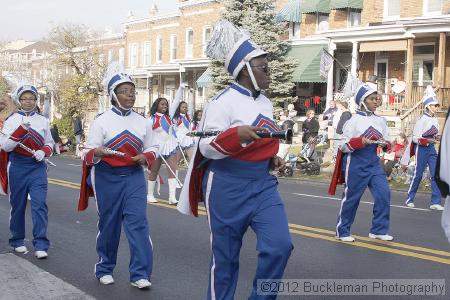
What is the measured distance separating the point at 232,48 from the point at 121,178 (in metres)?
2.03

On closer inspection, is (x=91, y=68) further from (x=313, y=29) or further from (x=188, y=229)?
(x=188, y=229)

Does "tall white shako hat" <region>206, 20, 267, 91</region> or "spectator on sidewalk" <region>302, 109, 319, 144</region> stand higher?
"tall white shako hat" <region>206, 20, 267, 91</region>

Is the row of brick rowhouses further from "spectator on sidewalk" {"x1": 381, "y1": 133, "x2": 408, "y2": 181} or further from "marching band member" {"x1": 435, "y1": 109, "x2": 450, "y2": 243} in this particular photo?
"marching band member" {"x1": 435, "y1": 109, "x2": 450, "y2": 243}

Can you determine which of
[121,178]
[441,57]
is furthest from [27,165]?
[441,57]

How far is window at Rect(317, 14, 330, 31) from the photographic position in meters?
32.6

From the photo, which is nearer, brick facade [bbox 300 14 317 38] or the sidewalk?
the sidewalk

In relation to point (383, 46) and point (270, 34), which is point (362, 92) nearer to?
point (383, 46)

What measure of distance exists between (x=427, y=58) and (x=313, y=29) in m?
6.70

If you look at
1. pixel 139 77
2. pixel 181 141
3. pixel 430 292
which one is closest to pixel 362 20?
pixel 181 141

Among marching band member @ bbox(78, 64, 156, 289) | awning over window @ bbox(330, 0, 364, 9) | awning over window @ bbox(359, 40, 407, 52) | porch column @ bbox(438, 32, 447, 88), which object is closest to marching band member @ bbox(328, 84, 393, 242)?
marching band member @ bbox(78, 64, 156, 289)

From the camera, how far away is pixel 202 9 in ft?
133

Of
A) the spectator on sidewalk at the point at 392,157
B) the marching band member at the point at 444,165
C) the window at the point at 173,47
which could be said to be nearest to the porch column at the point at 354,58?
the spectator on sidewalk at the point at 392,157

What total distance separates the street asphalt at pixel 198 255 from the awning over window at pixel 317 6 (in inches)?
804

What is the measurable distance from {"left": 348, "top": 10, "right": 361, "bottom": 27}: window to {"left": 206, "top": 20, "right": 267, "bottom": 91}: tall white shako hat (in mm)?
26676
